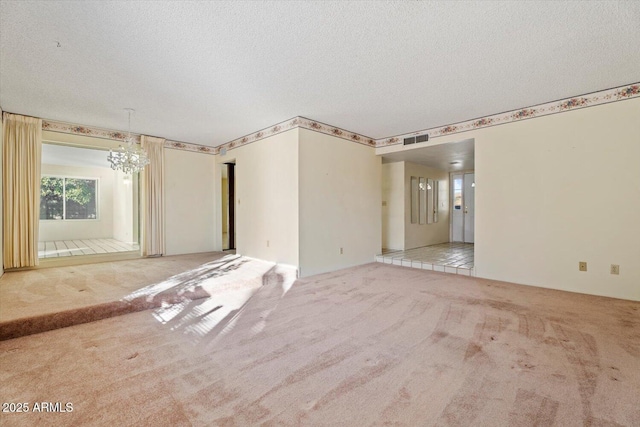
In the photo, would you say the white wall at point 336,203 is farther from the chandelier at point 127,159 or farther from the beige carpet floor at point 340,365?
the chandelier at point 127,159

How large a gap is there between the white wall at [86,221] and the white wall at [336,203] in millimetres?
8417

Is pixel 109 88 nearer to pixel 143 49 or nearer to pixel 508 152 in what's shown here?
pixel 143 49

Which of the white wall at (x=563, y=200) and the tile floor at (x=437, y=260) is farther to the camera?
the tile floor at (x=437, y=260)

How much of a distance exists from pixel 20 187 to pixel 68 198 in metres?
5.41

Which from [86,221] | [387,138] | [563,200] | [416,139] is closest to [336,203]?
[387,138]

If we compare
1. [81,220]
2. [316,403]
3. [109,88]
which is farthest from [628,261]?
[81,220]

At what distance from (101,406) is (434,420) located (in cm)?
185

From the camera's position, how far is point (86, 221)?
895cm

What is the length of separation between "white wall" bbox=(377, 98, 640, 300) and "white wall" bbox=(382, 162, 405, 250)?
2331mm

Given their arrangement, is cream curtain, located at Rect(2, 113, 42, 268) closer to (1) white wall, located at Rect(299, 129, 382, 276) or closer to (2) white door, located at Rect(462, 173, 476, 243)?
(1) white wall, located at Rect(299, 129, 382, 276)

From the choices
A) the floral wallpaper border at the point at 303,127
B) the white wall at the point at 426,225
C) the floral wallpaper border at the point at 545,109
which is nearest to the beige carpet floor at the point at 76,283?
the floral wallpaper border at the point at 303,127

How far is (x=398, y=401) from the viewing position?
1608 millimetres

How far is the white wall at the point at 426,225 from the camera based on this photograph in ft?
22.7

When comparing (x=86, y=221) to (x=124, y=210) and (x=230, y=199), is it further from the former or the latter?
(x=230, y=199)
